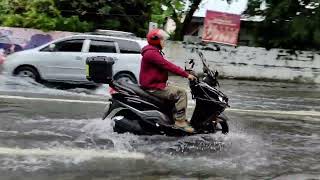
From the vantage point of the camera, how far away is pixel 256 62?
25594 millimetres

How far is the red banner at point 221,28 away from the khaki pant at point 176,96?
17618 mm

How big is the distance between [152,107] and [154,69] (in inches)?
22.2

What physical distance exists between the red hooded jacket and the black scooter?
0.54ft

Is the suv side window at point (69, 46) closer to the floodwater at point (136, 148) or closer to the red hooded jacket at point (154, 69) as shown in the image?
the floodwater at point (136, 148)

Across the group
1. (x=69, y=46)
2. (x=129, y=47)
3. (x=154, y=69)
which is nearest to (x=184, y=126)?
(x=154, y=69)

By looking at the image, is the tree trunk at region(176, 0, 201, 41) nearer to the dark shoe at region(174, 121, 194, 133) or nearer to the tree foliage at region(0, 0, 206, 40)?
the tree foliage at region(0, 0, 206, 40)

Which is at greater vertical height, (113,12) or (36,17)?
(113,12)

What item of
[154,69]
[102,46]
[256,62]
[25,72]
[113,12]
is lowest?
[256,62]

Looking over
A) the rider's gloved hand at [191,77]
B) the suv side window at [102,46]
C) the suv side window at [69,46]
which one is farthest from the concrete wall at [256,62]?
the rider's gloved hand at [191,77]

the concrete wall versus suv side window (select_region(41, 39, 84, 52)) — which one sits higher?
suv side window (select_region(41, 39, 84, 52))

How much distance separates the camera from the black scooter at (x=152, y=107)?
8398 millimetres

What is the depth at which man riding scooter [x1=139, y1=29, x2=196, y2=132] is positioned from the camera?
8352 mm

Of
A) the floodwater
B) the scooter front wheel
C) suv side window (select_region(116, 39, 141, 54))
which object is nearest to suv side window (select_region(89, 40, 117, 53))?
suv side window (select_region(116, 39, 141, 54))

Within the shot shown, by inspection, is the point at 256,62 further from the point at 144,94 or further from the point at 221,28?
the point at 144,94
